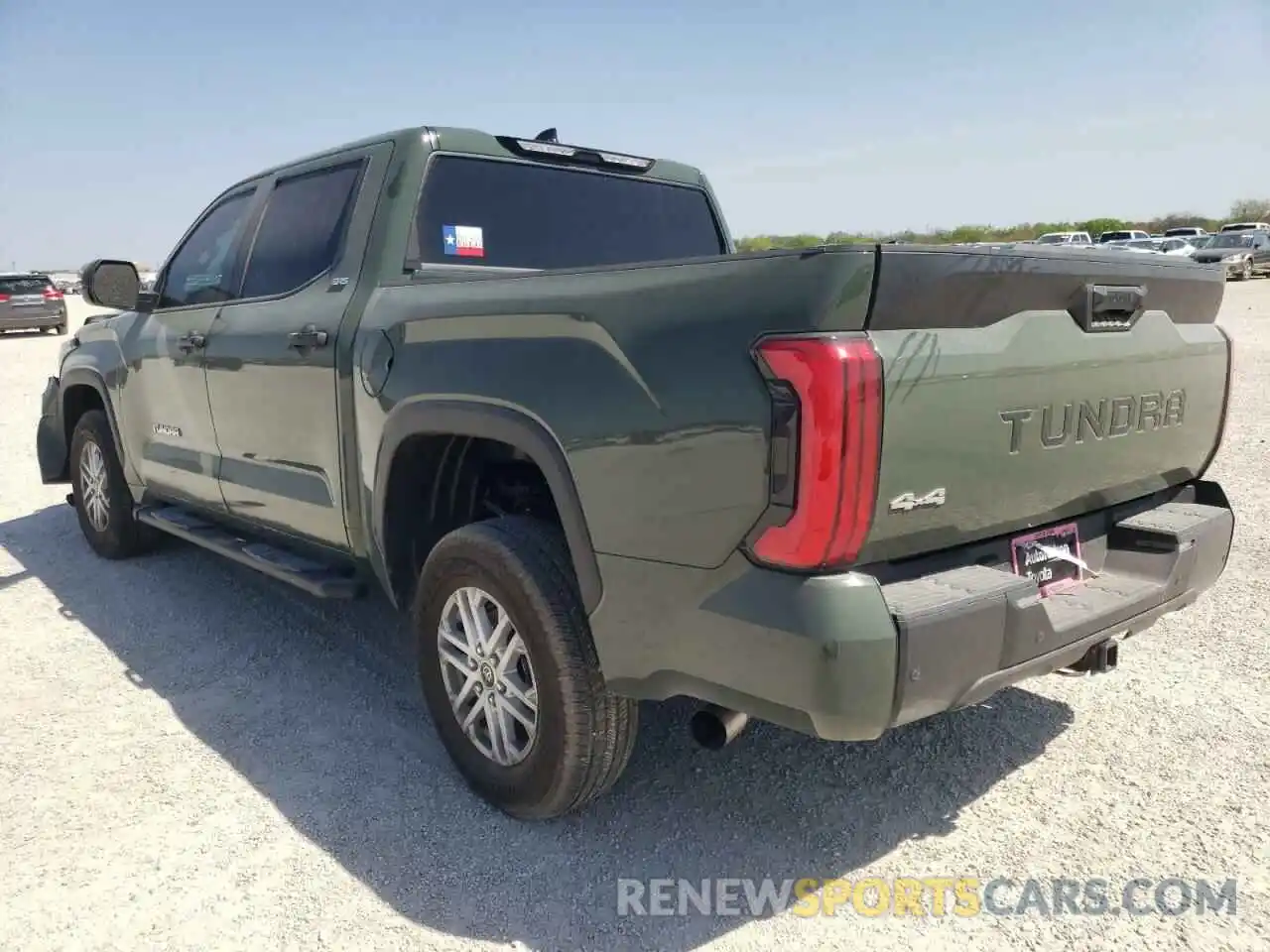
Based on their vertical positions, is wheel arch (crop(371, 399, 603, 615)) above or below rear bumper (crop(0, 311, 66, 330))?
above

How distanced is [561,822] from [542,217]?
7.51 ft

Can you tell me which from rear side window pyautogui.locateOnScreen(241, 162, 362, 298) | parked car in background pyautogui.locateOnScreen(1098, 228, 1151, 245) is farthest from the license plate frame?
parked car in background pyautogui.locateOnScreen(1098, 228, 1151, 245)

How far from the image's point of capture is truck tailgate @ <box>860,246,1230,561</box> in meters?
2.03

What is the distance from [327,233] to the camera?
3.69 m

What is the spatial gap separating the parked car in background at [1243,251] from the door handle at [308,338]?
106 feet

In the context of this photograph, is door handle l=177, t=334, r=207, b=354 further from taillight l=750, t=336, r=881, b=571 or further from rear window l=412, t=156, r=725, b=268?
taillight l=750, t=336, r=881, b=571

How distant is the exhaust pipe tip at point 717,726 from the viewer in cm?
235

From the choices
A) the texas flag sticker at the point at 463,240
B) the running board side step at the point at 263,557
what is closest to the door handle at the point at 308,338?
the texas flag sticker at the point at 463,240

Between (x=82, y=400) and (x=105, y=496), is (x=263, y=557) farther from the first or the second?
(x=82, y=400)

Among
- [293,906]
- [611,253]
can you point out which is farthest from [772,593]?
[611,253]

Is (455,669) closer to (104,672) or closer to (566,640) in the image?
(566,640)

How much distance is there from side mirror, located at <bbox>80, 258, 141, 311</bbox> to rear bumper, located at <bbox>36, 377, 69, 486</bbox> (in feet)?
4.47

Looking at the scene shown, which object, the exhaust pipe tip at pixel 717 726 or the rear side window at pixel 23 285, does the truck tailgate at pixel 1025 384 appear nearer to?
the exhaust pipe tip at pixel 717 726

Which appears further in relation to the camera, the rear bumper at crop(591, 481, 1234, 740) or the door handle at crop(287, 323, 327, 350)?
the door handle at crop(287, 323, 327, 350)
